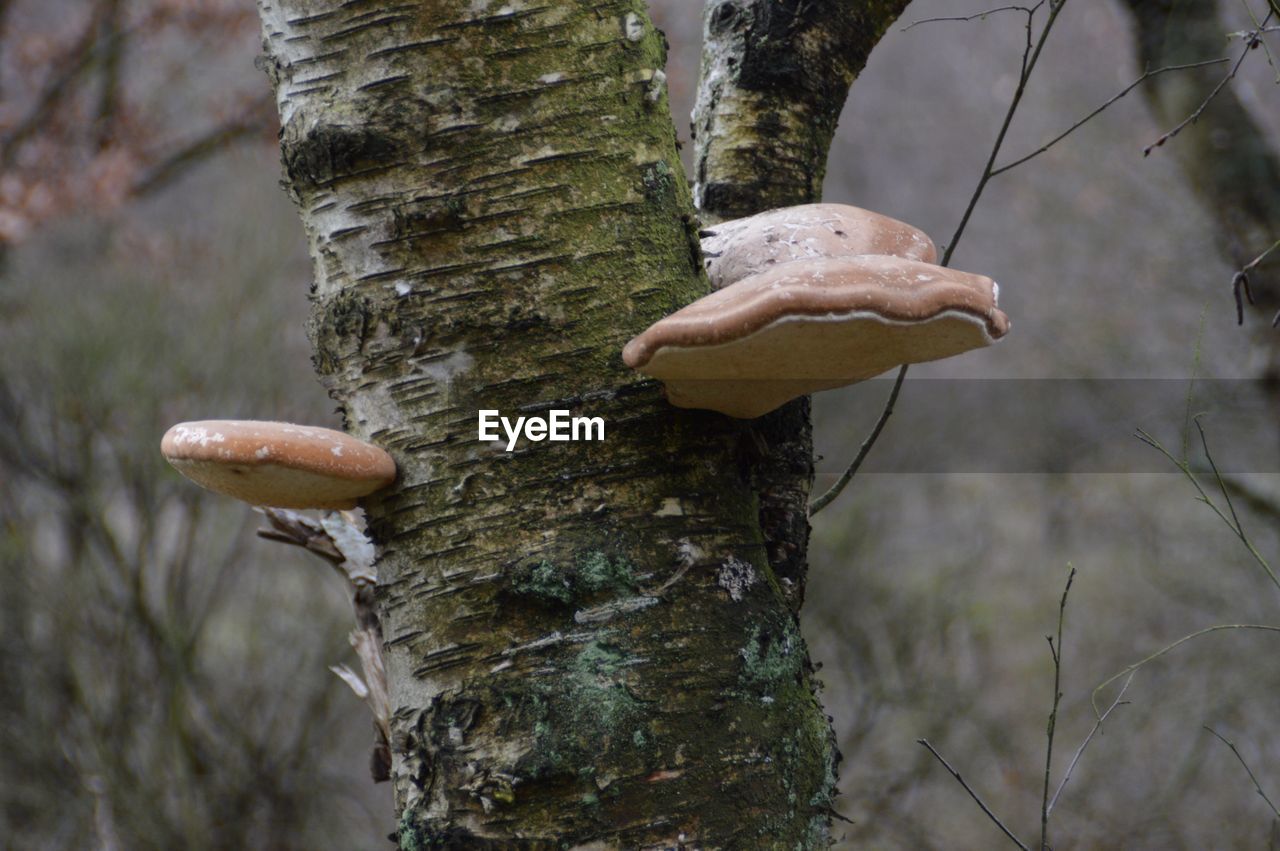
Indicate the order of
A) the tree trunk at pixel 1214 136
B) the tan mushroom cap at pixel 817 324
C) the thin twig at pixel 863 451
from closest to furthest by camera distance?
the tan mushroom cap at pixel 817 324 < the thin twig at pixel 863 451 < the tree trunk at pixel 1214 136

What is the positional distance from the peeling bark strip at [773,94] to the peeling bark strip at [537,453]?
20.6 inches

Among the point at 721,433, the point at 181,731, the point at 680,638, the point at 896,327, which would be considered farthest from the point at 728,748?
the point at 181,731

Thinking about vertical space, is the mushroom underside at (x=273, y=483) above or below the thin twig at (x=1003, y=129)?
below

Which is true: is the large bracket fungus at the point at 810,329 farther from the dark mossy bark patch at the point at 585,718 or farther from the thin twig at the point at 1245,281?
the thin twig at the point at 1245,281

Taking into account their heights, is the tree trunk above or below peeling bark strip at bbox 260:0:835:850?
above

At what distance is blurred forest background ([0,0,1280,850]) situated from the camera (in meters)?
7.17

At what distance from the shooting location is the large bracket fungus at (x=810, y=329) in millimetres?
1347

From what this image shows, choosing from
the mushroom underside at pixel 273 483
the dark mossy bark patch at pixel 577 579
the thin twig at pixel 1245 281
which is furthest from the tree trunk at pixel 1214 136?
the mushroom underside at pixel 273 483

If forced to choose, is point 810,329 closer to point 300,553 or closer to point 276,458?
point 276,458

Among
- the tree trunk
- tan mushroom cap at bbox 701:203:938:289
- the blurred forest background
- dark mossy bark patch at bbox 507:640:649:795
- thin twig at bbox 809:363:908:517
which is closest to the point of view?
Result: dark mossy bark patch at bbox 507:640:649:795

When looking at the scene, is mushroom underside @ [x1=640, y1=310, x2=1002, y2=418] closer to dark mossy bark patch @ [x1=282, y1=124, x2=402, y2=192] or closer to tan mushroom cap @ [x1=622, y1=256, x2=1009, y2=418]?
tan mushroom cap @ [x1=622, y1=256, x2=1009, y2=418]

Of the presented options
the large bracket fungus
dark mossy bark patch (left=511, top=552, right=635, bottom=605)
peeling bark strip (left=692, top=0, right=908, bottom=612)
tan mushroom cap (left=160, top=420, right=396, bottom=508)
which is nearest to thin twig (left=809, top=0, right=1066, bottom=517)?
peeling bark strip (left=692, top=0, right=908, bottom=612)

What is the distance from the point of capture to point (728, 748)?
1.55 meters

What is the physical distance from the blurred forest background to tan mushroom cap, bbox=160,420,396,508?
208 inches
